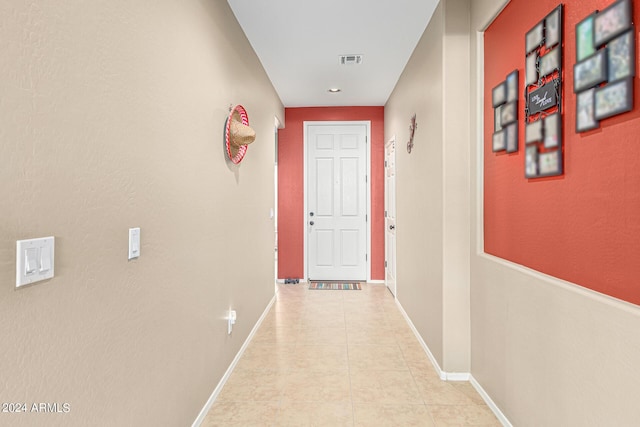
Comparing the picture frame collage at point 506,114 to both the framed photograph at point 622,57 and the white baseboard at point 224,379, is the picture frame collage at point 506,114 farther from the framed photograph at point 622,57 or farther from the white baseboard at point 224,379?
the white baseboard at point 224,379

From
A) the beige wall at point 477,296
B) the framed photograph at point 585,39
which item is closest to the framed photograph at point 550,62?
the framed photograph at point 585,39

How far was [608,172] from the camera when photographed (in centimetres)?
123

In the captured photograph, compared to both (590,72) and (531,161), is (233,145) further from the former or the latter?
(590,72)

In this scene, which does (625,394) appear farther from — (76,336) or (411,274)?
(411,274)

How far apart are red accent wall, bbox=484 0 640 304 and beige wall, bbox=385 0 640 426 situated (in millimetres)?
83

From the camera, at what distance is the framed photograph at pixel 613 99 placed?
1.13 metres

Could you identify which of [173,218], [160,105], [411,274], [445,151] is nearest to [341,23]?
[445,151]

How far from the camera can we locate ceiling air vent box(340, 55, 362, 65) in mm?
3466

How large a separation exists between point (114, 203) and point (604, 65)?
170cm

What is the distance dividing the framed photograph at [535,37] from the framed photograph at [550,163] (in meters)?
0.50

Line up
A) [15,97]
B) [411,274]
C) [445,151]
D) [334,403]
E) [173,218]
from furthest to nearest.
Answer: [411,274] → [445,151] → [334,403] → [173,218] → [15,97]

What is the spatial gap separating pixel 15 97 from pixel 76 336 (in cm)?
65

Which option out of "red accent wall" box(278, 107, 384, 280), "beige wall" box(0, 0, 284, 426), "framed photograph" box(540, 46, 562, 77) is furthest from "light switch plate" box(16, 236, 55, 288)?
"red accent wall" box(278, 107, 384, 280)

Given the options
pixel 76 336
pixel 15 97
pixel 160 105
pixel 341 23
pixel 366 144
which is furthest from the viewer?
pixel 366 144
